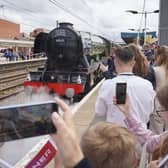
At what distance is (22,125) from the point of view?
1.56 meters

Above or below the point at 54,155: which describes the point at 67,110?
above

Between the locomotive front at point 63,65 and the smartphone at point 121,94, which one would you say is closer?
the smartphone at point 121,94

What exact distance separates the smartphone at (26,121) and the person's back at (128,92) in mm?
2075

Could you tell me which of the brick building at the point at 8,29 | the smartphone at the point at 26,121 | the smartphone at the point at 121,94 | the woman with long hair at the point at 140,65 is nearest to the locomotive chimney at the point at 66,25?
the woman with long hair at the point at 140,65

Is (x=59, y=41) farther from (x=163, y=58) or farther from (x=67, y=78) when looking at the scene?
(x=163, y=58)

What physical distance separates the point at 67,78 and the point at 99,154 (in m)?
13.2

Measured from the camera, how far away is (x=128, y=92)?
144 inches

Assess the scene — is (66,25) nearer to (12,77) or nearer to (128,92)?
(12,77)

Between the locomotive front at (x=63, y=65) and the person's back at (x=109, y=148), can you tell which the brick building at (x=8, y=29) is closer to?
the locomotive front at (x=63, y=65)

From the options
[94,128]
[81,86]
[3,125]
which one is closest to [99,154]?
[94,128]

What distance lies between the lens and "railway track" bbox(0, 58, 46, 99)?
18.1 meters

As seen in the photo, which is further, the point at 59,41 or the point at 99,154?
the point at 59,41

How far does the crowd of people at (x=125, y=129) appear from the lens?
140cm

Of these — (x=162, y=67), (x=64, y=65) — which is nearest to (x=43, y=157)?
(x=162, y=67)
